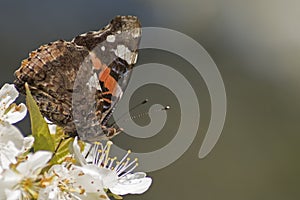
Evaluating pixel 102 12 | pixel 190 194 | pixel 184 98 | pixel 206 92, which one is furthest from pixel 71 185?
pixel 102 12

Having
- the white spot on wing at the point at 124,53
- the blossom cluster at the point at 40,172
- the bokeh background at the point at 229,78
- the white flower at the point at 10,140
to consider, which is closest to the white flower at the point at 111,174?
the blossom cluster at the point at 40,172

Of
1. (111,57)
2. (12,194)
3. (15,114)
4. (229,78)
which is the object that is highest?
(229,78)

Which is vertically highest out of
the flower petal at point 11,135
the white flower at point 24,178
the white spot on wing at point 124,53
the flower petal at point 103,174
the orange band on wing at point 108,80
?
the white spot on wing at point 124,53

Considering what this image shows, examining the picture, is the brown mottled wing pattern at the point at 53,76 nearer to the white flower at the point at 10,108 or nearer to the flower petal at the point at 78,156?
the white flower at the point at 10,108

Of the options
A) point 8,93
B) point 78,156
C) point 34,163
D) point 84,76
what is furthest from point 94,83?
point 34,163

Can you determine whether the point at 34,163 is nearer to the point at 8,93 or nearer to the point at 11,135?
the point at 11,135

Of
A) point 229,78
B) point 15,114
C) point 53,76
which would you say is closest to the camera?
point 15,114

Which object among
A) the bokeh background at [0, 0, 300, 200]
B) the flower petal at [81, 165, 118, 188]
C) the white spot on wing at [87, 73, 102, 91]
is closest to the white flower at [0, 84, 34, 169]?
the flower petal at [81, 165, 118, 188]

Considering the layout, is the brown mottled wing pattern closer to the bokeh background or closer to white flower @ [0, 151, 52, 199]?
white flower @ [0, 151, 52, 199]
